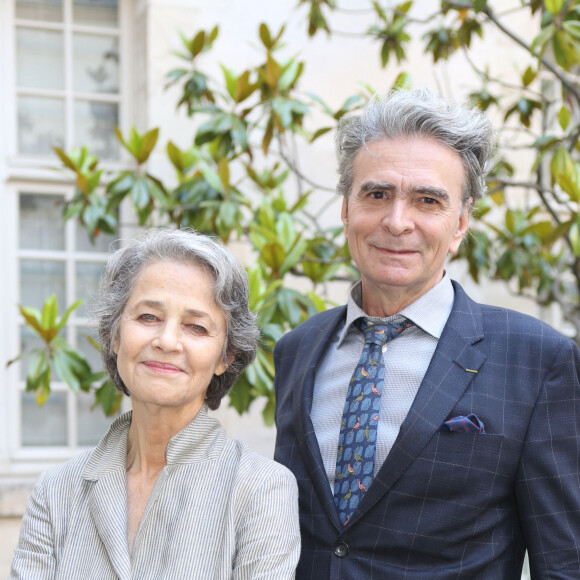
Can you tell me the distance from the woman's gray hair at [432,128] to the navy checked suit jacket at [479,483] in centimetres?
37

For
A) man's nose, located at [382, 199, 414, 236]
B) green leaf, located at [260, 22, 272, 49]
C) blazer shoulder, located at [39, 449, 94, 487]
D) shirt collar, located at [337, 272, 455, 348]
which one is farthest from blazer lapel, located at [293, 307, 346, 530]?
green leaf, located at [260, 22, 272, 49]

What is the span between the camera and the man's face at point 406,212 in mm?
1821

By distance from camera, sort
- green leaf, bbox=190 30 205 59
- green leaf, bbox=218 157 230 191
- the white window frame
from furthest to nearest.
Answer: the white window frame
green leaf, bbox=190 30 205 59
green leaf, bbox=218 157 230 191

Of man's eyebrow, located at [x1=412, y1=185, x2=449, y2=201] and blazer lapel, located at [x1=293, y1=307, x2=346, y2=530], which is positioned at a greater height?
man's eyebrow, located at [x1=412, y1=185, x2=449, y2=201]

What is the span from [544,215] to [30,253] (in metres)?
3.00

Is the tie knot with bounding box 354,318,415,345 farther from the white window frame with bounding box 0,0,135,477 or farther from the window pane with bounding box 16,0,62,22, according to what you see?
the window pane with bounding box 16,0,62,22

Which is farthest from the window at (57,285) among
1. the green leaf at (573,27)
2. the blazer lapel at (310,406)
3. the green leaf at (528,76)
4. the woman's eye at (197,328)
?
the woman's eye at (197,328)

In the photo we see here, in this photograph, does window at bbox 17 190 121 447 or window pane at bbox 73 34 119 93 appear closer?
window at bbox 17 190 121 447

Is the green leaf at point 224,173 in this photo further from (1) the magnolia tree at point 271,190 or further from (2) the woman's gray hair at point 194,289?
(2) the woman's gray hair at point 194,289

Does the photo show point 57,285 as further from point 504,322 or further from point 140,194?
point 504,322

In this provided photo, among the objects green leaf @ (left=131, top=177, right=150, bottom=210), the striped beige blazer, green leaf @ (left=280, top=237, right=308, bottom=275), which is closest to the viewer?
the striped beige blazer

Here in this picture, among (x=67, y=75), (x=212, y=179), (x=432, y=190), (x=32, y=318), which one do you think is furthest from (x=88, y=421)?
(x=432, y=190)

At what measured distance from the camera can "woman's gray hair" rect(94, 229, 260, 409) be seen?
5.93ft

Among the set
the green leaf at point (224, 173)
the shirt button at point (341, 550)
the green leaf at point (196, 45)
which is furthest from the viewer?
the green leaf at point (196, 45)
